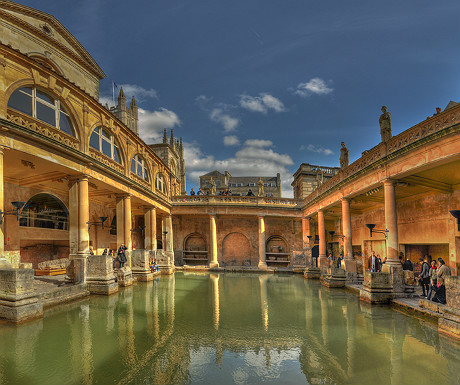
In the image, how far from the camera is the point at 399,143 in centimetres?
1180

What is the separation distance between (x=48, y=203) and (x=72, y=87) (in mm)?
8826

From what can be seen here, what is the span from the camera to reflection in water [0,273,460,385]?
5.13 meters

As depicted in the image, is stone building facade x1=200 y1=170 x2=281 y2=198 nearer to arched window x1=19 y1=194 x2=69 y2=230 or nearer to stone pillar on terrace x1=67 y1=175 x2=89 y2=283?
arched window x1=19 y1=194 x2=69 y2=230

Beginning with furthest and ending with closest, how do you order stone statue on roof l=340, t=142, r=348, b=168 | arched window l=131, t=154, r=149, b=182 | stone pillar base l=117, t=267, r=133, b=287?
arched window l=131, t=154, r=149, b=182 < stone statue on roof l=340, t=142, r=348, b=168 < stone pillar base l=117, t=267, r=133, b=287

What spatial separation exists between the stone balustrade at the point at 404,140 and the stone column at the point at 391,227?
1.34 meters

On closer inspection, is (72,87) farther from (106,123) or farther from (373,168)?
(373,168)

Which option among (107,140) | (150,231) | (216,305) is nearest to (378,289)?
(216,305)

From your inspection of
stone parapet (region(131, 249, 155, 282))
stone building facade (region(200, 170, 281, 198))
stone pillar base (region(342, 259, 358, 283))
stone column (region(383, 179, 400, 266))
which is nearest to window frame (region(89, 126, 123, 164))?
stone parapet (region(131, 249, 155, 282))

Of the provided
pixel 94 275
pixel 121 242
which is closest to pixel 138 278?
pixel 121 242

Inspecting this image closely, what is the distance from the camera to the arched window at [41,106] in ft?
36.1

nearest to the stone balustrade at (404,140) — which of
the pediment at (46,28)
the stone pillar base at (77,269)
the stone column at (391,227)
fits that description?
the stone column at (391,227)

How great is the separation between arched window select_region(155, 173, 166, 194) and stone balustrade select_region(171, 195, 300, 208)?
153cm

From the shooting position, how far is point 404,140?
11516mm

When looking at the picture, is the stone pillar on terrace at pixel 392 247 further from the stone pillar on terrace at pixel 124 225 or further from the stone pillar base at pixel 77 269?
the stone pillar on terrace at pixel 124 225
